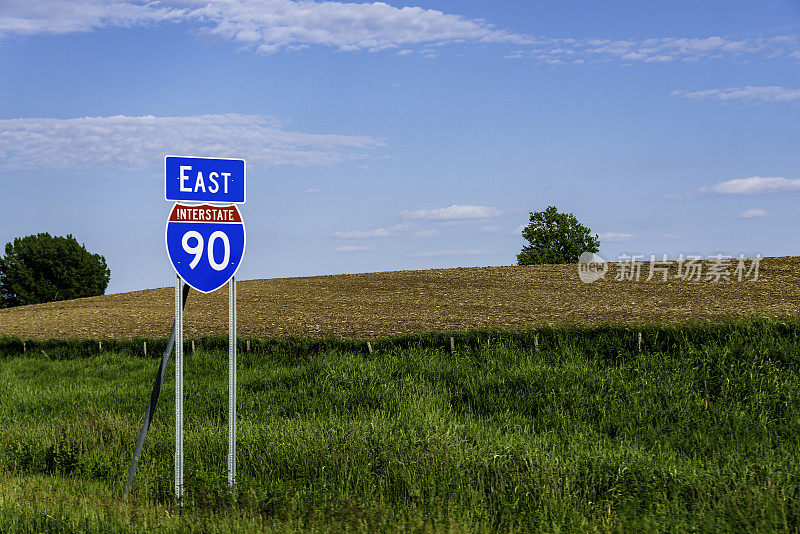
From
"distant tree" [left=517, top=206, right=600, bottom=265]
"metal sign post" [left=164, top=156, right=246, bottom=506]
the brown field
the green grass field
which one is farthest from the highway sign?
"distant tree" [left=517, top=206, right=600, bottom=265]

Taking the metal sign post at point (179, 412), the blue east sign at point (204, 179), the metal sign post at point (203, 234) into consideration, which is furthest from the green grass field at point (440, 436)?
the blue east sign at point (204, 179)

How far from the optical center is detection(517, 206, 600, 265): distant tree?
57.5 m

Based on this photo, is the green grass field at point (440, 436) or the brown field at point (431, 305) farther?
the brown field at point (431, 305)

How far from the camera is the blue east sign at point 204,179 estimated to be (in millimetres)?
7992

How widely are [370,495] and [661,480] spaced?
141 inches

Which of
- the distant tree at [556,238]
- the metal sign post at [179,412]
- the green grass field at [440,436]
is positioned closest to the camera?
the green grass field at [440,436]

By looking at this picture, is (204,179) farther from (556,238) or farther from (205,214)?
(556,238)

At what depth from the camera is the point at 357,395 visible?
14125 millimetres

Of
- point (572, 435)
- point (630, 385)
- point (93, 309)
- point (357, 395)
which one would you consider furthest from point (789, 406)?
point (93, 309)

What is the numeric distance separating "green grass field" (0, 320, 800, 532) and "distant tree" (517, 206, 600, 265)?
136 feet

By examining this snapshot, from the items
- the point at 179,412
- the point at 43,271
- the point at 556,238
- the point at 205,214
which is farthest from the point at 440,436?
the point at 43,271

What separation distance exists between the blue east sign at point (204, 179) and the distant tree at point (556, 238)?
5036 cm

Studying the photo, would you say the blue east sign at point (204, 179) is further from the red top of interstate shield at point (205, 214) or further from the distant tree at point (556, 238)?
the distant tree at point (556, 238)

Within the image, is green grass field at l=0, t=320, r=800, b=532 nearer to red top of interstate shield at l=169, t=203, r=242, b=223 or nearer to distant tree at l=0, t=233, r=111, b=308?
red top of interstate shield at l=169, t=203, r=242, b=223
